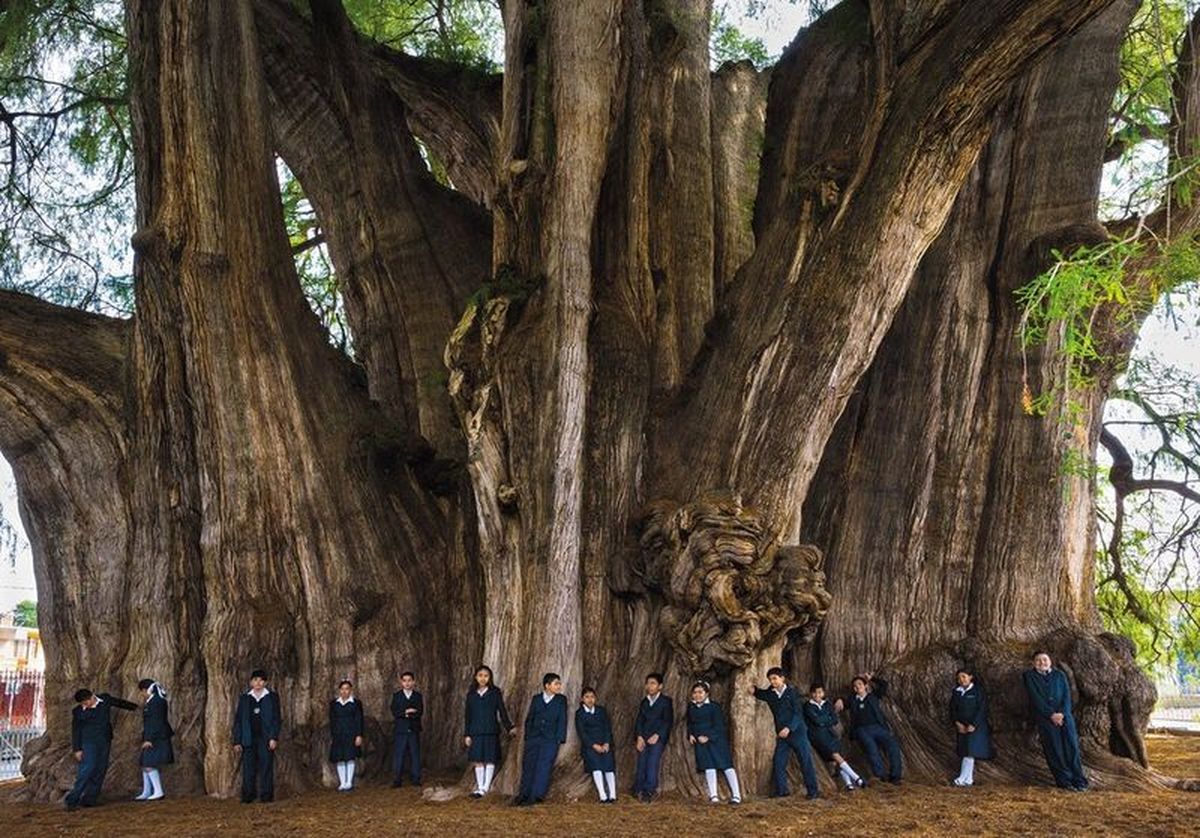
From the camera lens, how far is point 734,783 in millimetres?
6148

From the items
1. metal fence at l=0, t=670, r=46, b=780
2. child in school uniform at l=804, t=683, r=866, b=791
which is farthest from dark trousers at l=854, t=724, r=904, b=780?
metal fence at l=0, t=670, r=46, b=780

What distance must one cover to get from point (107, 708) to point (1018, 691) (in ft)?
19.7

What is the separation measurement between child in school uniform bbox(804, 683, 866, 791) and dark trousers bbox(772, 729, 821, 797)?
40 cm

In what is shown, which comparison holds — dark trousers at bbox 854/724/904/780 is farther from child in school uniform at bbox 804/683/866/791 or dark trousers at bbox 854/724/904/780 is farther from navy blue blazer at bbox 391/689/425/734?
navy blue blazer at bbox 391/689/425/734

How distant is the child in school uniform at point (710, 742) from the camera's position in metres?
6.20

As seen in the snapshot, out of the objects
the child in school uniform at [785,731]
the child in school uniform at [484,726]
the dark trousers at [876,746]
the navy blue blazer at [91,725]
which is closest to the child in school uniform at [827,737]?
the dark trousers at [876,746]

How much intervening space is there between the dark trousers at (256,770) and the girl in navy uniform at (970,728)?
442cm

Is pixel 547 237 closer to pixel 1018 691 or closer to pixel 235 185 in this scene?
pixel 235 185

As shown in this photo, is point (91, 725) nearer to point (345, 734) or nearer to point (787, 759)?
point (345, 734)

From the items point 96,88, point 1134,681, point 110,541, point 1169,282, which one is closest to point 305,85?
point 96,88

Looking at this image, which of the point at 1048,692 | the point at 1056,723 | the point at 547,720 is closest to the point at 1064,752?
the point at 1056,723

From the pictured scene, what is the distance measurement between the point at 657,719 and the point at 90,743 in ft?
12.2

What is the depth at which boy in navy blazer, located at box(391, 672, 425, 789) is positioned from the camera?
7031 mm

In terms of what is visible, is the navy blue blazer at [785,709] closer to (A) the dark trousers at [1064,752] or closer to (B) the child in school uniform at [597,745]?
(B) the child in school uniform at [597,745]
